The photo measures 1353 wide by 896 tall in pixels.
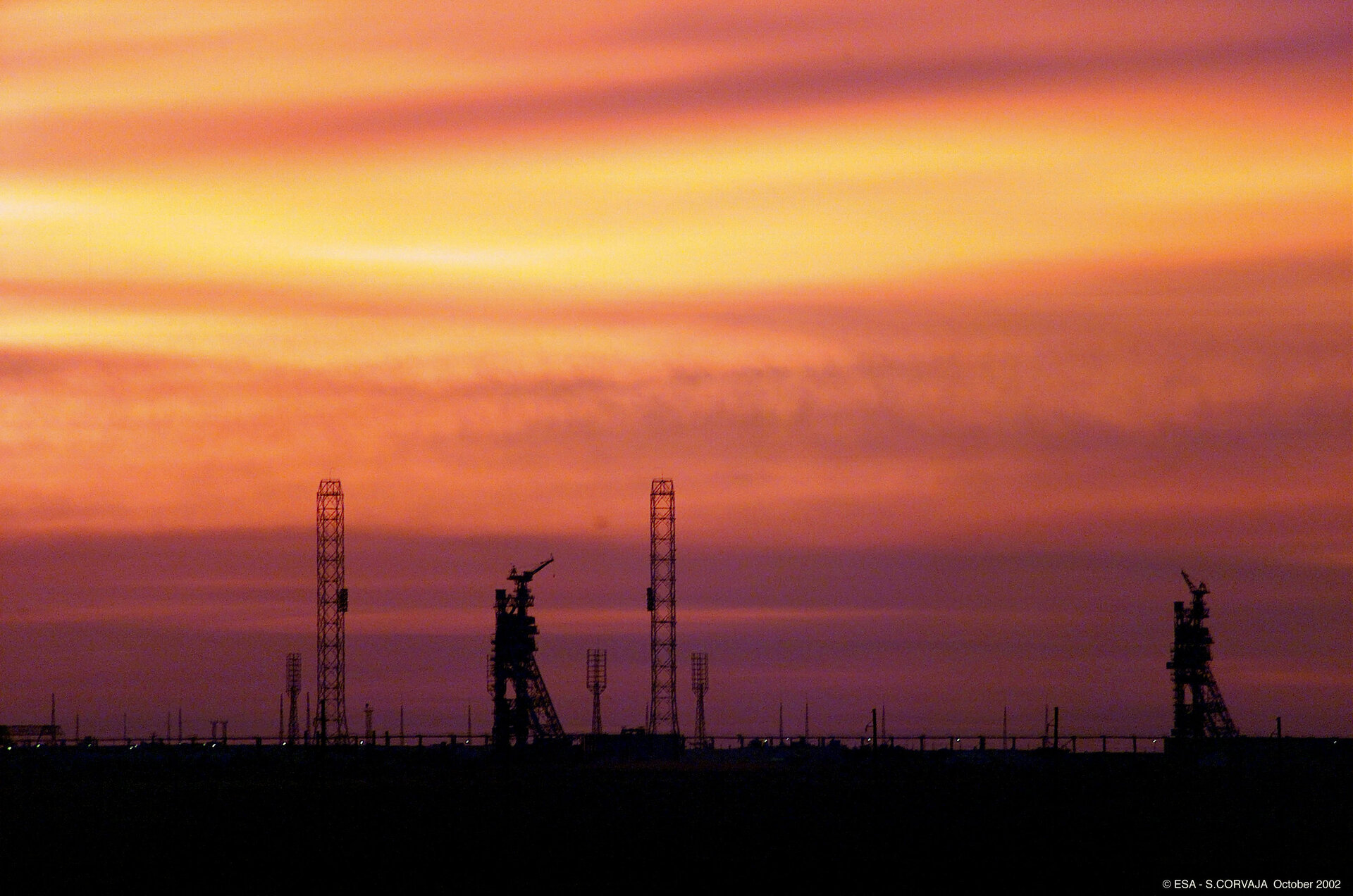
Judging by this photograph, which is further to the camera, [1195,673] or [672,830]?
[1195,673]

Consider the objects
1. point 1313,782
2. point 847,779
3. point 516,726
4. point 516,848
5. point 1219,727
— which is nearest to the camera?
point 516,848

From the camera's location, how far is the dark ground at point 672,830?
6200 cm

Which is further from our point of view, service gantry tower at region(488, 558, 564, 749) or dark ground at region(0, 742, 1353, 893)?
service gantry tower at region(488, 558, 564, 749)

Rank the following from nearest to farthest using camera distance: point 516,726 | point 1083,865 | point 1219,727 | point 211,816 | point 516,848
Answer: point 1083,865, point 516,848, point 211,816, point 516,726, point 1219,727

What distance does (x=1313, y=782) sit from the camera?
13775 cm

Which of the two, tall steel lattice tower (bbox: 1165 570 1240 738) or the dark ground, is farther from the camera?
tall steel lattice tower (bbox: 1165 570 1240 738)

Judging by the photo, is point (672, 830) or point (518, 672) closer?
point (672, 830)

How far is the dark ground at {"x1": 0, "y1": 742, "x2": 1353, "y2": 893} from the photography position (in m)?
62.0

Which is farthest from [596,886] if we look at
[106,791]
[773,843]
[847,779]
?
[847,779]

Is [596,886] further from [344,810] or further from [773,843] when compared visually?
[344,810]

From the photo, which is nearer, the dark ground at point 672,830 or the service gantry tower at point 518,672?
the dark ground at point 672,830

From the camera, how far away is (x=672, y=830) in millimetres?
80750

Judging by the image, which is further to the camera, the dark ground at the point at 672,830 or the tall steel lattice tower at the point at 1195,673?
the tall steel lattice tower at the point at 1195,673

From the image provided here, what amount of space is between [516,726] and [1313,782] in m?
64.5
